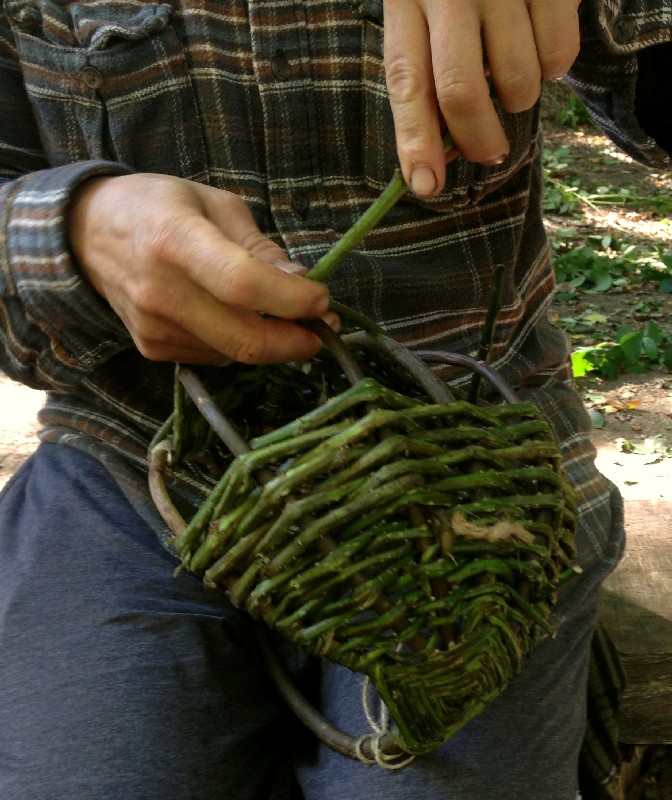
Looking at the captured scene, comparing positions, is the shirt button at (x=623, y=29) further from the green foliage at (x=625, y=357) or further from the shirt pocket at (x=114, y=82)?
the green foliage at (x=625, y=357)

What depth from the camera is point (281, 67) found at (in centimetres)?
87

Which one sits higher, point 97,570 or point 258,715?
point 97,570

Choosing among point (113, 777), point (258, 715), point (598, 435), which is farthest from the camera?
point (598, 435)

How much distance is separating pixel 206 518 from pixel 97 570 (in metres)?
0.30

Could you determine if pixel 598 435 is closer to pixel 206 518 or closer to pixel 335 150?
pixel 335 150

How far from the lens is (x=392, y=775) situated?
0.71 metres

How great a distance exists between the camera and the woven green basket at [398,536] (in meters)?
0.51

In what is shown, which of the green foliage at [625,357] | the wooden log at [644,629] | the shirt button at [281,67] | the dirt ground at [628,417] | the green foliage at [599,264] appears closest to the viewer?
the shirt button at [281,67]

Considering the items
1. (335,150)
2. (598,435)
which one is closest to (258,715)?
(335,150)

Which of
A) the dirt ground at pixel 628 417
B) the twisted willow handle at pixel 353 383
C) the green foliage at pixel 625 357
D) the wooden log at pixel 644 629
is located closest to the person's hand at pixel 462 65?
the twisted willow handle at pixel 353 383

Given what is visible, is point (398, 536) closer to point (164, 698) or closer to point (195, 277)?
point (195, 277)

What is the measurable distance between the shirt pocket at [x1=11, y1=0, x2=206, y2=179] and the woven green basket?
0.38 m

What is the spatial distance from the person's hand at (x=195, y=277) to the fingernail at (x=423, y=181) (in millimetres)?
83

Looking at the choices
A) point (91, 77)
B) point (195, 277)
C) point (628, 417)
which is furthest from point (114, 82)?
point (628, 417)
